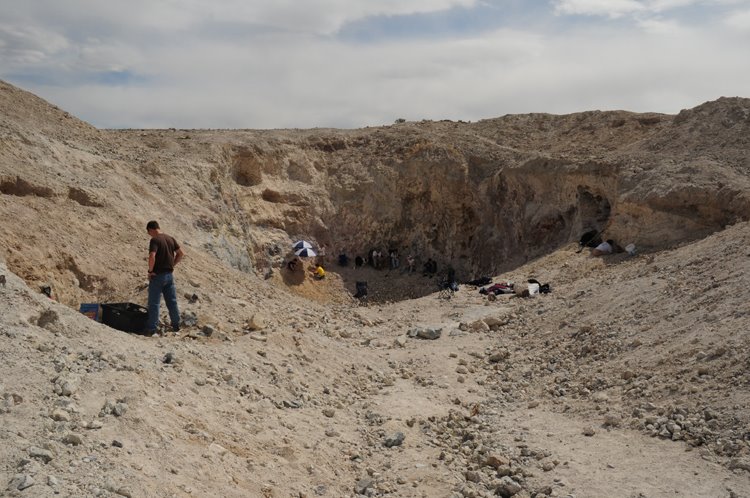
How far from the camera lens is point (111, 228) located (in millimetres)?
13359

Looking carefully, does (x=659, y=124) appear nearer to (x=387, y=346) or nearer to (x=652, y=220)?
(x=652, y=220)

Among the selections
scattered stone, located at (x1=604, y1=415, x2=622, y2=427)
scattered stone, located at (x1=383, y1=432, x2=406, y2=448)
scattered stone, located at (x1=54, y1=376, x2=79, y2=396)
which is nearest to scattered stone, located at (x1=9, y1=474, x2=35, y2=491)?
scattered stone, located at (x1=54, y1=376, x2=79, y2=396)

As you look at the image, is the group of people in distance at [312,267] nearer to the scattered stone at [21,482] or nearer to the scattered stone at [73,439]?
the scattered stone at [73,439]

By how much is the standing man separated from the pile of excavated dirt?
436 mm

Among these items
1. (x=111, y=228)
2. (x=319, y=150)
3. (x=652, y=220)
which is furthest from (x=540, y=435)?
(x=319, y=150)

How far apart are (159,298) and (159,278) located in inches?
11.4

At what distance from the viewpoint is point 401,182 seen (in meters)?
24.2

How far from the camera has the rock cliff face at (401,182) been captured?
14984 mm

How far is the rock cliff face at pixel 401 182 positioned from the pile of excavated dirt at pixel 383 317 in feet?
0.26

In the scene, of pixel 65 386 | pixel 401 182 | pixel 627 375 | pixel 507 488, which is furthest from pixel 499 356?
pixel 401 182

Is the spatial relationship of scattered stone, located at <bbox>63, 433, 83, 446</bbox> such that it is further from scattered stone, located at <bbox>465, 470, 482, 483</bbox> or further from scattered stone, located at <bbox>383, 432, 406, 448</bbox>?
scattered stone, located at <bbox>465, 470, 482, 483</bbox>

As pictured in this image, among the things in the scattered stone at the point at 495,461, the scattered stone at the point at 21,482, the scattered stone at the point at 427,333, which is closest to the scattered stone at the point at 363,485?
the scattered stone at the point at 495,461

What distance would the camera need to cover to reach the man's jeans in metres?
10.1

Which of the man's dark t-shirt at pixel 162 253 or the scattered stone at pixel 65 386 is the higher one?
the man's dark t-shirt at pixel 162 253
